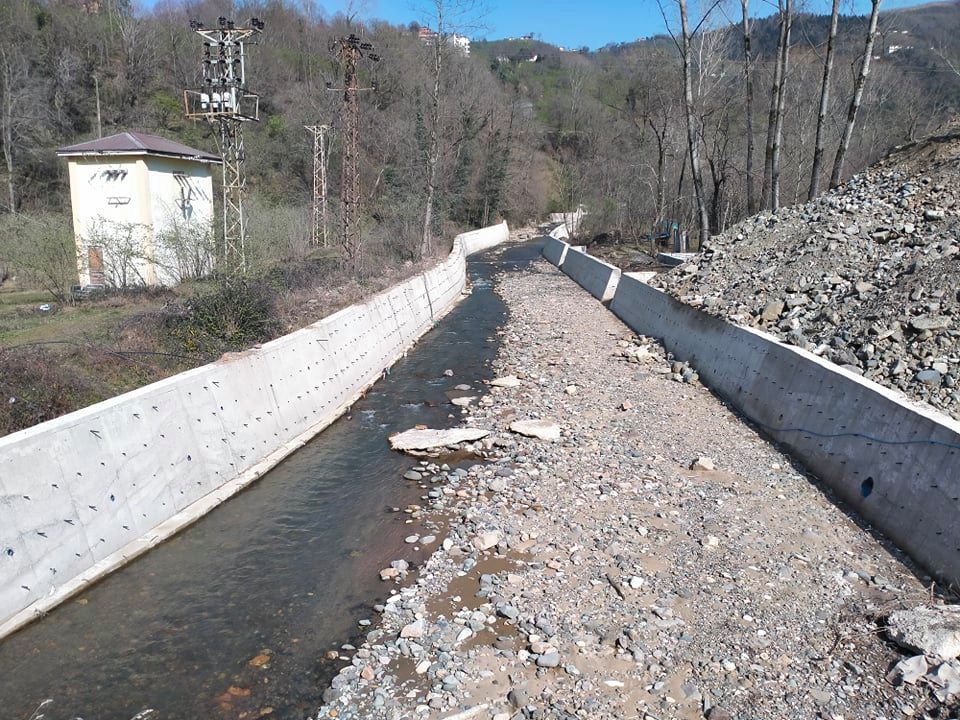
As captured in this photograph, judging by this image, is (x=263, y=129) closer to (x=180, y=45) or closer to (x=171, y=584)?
(x=180, y=45)

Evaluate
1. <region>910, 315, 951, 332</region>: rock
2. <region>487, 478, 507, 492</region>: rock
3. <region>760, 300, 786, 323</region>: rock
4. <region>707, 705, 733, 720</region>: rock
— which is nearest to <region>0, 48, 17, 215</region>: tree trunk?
<region>487, 478, 507, 492</region>: rock

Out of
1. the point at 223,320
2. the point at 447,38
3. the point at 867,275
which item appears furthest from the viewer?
the point at 447,38

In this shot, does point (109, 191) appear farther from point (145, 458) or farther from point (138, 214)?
point (145, 458)

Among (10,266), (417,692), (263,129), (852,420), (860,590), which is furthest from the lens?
(263,129)

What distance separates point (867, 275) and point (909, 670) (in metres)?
9.87

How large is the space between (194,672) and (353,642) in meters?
1.31

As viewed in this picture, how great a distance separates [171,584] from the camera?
695 cm

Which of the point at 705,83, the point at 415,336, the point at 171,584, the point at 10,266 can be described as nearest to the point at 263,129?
the point at 705,83

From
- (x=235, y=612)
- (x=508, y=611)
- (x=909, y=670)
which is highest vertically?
(x=909, y=670)

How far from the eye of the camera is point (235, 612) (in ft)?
21.5

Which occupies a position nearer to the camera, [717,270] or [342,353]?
[342,353]

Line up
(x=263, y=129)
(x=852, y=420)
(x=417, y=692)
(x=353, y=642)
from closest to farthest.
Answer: (x=417, y=692) < (x=353, y=642) < (x=852, y=420) < (x=263, y=129)

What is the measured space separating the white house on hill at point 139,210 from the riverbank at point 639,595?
13.2 meters

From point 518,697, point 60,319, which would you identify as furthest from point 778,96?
point 518,697
